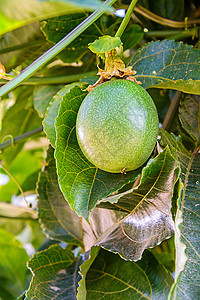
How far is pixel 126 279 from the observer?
55 centimetres

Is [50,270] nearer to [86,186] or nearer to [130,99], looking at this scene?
[86,186]

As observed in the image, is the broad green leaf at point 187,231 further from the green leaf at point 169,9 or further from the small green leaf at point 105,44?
the green leaf at point 169,9

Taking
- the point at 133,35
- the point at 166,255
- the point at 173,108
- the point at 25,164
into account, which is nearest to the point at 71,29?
the point at 133,35

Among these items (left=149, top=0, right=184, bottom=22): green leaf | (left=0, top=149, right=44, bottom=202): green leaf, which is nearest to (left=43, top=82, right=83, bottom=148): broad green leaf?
(left=149, top=0, right=184, bottom=22): green leaf

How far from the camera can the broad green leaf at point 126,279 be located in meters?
0.53

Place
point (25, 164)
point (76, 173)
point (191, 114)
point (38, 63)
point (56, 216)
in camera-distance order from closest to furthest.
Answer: point (38, 63)
point (76, 173)
point (191, 114)
point (56, 216)
point (25, 164)

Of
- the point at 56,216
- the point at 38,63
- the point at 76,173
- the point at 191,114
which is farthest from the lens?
the point at 56,216

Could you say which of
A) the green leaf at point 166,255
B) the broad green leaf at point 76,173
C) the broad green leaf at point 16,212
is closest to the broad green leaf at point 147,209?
the broad green leaf at point 76,173

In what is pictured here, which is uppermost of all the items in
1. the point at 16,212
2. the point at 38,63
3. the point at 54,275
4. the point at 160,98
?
the point at 38,63

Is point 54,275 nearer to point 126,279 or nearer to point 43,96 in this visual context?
point 126,279

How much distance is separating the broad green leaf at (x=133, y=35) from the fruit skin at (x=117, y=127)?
0.75 ft

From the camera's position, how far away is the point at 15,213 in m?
0.98

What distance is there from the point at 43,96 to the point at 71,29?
6.6 inches

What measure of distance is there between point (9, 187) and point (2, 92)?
83cm
